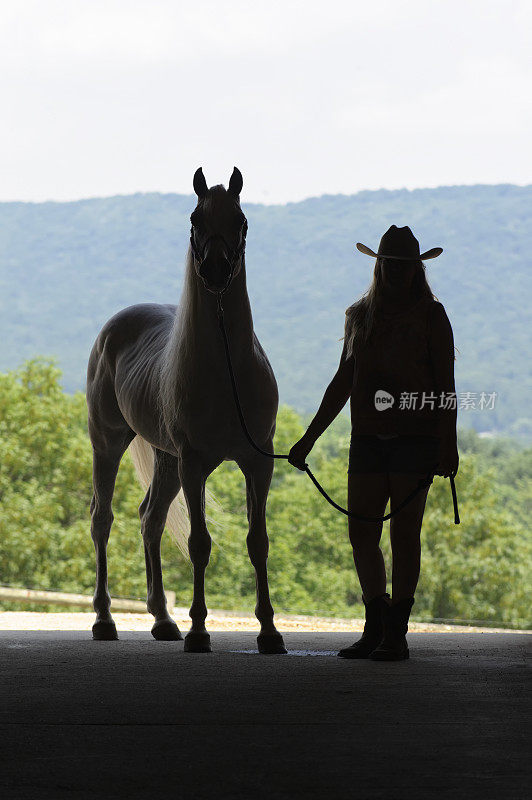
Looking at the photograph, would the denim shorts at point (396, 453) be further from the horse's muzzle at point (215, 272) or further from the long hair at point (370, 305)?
the horse's muzzle at point (215, 272)

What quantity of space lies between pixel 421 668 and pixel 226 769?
233cm

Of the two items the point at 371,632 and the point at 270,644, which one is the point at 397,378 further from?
the point at 270,644

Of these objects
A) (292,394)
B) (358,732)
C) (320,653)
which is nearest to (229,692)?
(358,732)

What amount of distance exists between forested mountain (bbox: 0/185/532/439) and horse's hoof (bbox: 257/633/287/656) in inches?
5806

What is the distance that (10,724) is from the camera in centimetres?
314

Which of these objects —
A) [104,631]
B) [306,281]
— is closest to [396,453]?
[104,631]

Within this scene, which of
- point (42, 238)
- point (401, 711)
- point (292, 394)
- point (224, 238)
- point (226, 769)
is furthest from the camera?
point (42, 238)

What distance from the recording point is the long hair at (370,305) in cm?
545

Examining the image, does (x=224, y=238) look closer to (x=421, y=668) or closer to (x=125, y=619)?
(x=421, y=668)

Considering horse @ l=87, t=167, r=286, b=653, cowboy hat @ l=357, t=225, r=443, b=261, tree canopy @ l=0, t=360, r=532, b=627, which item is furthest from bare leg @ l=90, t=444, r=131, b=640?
tree canopy @ l=0, t=360, r=532, b=627

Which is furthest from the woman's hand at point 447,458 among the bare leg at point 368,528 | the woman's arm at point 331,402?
the woman's arm at point 331,402

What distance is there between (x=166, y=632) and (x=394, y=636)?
2.19 meters

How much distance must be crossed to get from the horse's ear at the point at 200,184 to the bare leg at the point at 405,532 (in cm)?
183

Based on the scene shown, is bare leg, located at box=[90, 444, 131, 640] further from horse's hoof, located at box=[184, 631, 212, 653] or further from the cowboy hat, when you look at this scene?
the cowboy hat
